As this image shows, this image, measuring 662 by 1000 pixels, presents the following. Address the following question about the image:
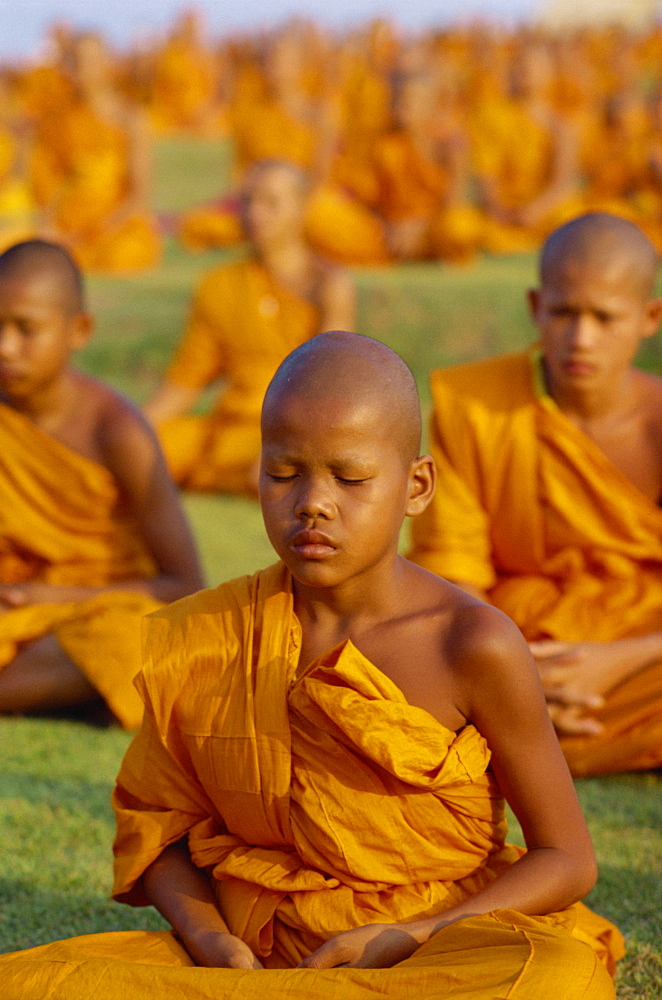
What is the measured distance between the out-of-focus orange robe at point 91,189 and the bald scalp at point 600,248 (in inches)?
280

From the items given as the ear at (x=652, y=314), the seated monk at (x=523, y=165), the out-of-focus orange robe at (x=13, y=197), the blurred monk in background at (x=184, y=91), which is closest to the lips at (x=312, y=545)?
the ear at (x=652, y=314)

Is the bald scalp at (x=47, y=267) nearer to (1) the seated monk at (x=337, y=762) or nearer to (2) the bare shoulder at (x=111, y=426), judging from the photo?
(2) the bare shoulder at (x=111, y=426)

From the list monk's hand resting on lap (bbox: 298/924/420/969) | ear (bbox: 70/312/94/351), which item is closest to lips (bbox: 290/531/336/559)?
monk's hand resting on lap (bbox: 298/924/420/969)

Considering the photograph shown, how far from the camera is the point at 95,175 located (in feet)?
32.9

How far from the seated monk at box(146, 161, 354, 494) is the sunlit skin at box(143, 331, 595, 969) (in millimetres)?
3993

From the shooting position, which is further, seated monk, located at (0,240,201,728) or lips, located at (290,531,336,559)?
seated monk, located at (0,240,201,728)

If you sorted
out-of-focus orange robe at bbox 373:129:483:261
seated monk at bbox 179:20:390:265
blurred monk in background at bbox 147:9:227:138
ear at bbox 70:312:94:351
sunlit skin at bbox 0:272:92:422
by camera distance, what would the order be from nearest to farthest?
sunlit skin at bbox 0:272:92:422 < ear at bbox 70:312:94:351 < out-of-focus orange robe at bbox 373:129:483:261 < seated monk at bbox 179:20:390:265 < blurred monk in background at bbox 147:9:227:138

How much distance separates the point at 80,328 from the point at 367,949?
2.33m

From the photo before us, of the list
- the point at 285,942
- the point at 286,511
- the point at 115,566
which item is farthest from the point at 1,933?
the point at 115,566

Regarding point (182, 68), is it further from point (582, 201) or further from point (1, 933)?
point (1, 933)

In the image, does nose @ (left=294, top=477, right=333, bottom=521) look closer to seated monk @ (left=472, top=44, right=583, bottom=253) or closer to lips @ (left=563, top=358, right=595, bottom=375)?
lips @ (left=563, top=358, right=595, bottom=375)

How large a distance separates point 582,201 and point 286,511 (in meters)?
9.64

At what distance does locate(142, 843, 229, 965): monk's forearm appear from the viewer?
6.00 ft

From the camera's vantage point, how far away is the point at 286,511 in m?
1.72
